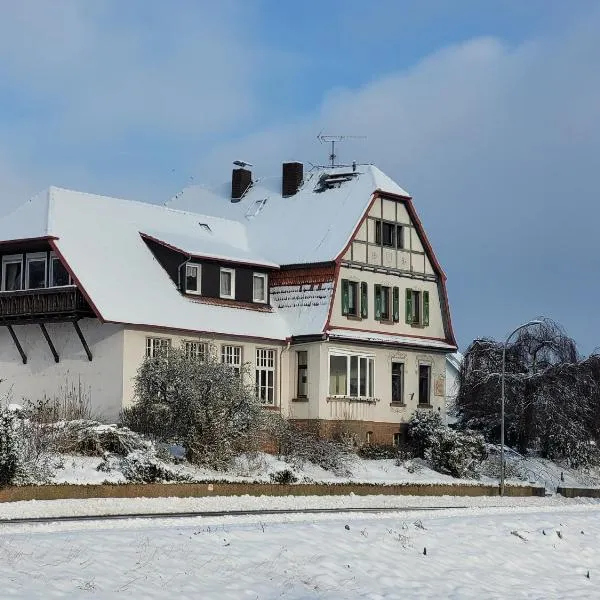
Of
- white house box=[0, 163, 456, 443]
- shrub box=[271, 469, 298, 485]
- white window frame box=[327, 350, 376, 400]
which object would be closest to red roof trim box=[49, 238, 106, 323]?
white house box=[0, 163, 456, 443]

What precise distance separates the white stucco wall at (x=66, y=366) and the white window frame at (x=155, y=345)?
4.42ft

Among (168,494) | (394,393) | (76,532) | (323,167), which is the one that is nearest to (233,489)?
(168,494)

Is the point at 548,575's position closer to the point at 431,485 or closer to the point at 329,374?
the point at 431,485

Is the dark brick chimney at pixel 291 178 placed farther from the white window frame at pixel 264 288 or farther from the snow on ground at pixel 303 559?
the snow on ground at pixel 303 559

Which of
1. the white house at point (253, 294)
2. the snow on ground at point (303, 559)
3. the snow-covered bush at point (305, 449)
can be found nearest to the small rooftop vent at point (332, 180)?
the white house at point (253, 294)

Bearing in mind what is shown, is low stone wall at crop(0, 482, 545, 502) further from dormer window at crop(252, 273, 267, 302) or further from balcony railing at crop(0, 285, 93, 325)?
dormer window at crop(252, 273, 267, 302)

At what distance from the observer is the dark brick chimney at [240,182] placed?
62891 mm

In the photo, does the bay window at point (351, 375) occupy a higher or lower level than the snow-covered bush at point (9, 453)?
higher

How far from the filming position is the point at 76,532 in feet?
77.6

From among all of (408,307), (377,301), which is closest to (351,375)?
(377,301)

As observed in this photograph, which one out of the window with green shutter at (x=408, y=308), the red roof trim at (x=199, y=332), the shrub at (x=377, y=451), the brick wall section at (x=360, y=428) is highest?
the window with green shutter at (x=408, y=308)

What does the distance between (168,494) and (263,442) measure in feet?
31.6

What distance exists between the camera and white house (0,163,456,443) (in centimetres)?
4803

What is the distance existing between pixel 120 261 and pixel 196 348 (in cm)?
449
